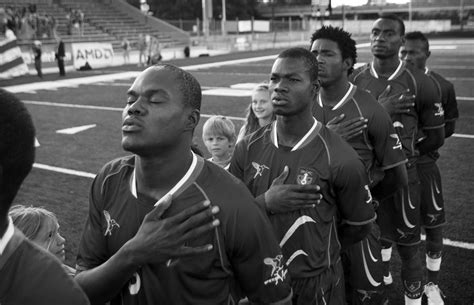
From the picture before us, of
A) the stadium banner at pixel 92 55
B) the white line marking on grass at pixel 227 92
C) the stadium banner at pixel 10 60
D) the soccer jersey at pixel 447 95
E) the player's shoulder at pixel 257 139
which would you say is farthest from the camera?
the stadium banner at pixel 92 55

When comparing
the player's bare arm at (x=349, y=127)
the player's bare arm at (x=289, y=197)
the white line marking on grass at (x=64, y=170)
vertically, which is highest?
the player's bare arm at (x=349, y=127)

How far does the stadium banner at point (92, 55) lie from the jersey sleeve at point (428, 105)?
75.2 feet

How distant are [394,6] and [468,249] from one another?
80911 mm

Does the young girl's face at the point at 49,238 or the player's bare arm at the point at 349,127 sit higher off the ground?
the player's bare arm at the point at 349,127

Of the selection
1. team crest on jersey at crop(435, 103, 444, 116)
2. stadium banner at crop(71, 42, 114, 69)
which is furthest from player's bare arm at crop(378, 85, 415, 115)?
stadium banner at crop(71, 42, 114, 69)

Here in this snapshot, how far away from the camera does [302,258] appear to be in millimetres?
2766

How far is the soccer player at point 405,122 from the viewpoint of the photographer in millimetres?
4238

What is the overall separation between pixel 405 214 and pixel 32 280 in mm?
3485

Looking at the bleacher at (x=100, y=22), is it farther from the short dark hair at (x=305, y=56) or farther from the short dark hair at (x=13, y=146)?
the short dark hair at (x=13, y=146)

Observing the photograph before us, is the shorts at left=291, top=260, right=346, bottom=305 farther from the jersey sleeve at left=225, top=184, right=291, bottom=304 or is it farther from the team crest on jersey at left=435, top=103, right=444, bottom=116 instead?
the team crest on jersey at left=435, top=103, right=444, bottom=116

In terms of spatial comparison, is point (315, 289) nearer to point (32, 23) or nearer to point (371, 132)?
point (371, 132)

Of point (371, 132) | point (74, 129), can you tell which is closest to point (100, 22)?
point (74, 129)

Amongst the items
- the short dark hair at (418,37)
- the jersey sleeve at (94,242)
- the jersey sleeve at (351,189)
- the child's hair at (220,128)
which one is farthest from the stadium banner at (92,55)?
the jersey sleeve at (94,242)

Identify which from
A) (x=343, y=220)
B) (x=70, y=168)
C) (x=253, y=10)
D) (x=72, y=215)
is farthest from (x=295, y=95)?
(x=253, y=10)
